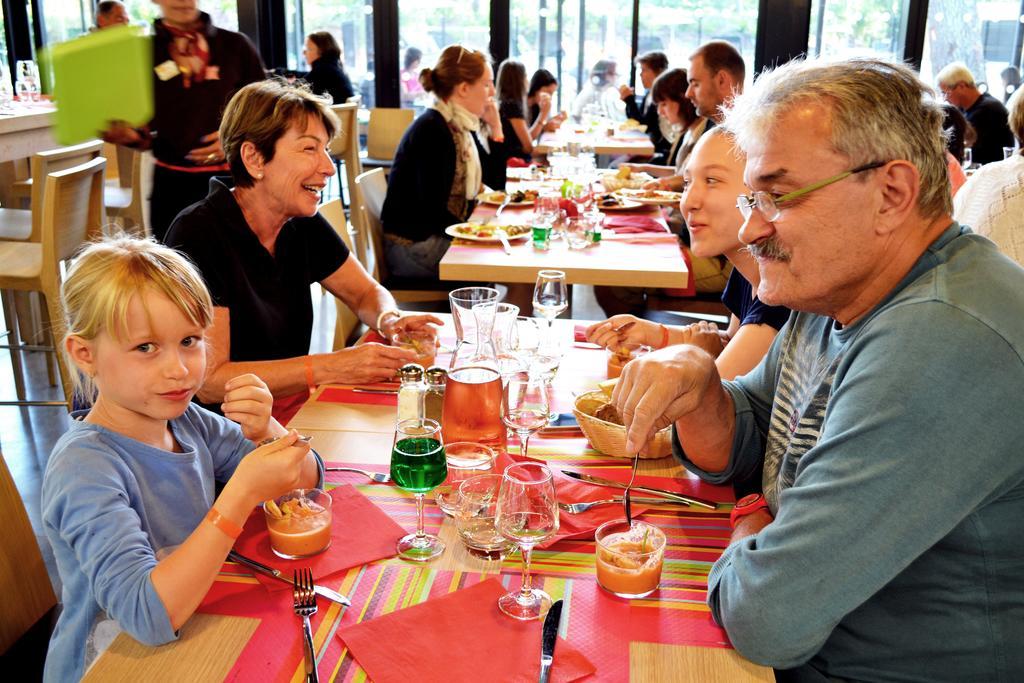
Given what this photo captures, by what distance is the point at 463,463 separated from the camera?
146 centimetres

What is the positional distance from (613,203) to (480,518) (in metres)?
3.13

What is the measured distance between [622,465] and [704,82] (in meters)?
3.76

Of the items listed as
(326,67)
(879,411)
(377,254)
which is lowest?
(377,254)

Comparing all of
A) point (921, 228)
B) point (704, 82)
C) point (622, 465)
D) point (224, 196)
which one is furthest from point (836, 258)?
point (704, 82)

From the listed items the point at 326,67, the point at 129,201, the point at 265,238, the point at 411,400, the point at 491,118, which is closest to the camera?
the point at 411,400

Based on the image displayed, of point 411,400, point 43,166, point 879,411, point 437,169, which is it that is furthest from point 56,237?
point 879,411

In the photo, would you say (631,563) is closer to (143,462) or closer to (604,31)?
(143,462)

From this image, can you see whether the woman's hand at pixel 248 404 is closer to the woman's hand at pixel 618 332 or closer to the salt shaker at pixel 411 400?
the salt shaker at pixel 411 400

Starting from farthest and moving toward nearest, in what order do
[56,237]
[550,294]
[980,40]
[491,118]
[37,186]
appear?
[980,40] → [491,118] → [37,186] → [56,237] → [550,294]

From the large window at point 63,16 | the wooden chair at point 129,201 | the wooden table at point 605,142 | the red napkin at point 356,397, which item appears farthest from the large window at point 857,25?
the red napkin at point 356,397

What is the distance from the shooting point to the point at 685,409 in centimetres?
145

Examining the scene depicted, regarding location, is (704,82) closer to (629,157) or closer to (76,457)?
(629,157)

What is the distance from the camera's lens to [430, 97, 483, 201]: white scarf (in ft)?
14.0

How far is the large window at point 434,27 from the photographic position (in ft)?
29.0
